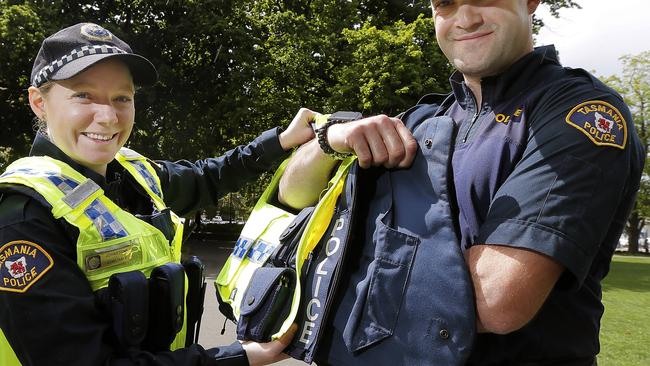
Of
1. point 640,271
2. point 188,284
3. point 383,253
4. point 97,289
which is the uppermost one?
point 383,253

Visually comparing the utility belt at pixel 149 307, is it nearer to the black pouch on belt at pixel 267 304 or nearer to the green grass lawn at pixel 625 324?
the black pouch on belt at pixel 267 304

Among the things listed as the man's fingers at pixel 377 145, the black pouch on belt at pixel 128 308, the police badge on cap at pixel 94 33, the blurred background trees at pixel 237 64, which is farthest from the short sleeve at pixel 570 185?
the blurred background trees at pixel 237 64

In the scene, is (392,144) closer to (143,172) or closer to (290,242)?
(290,242)

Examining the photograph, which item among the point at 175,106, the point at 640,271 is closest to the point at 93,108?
the point at 175,106

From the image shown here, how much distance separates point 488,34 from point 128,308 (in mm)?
1493

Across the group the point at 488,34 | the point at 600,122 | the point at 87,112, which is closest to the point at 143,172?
the point at 87,112

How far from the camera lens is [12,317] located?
69.2 inches

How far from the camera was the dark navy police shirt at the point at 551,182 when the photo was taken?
1.38 m

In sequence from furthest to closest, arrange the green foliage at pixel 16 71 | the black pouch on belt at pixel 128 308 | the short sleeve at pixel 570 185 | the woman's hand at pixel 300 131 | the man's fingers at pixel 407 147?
the green foliage at pixel 16 71 < the woman's hand at pixel 300 131 < the black pouch on belt at pixel 128 308 < the man's fingers at pixel 407 147 < the short sleeve at pixel 570 185

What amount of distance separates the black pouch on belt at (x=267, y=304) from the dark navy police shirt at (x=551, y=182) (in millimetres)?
598

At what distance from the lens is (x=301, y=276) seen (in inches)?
70.7

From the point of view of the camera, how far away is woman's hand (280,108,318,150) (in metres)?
2.69

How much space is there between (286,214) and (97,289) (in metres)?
0.74

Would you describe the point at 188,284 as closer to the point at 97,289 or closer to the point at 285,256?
the point at 97,289
